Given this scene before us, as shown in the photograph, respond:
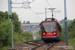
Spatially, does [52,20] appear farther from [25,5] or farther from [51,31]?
[25,5]

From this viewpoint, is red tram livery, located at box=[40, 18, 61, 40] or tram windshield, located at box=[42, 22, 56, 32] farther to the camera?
tram windshield, located at box=[42, 22, 56, 32]

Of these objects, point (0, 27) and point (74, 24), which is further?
point (74, 24)

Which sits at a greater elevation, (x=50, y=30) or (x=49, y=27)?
(x=49, y=27)

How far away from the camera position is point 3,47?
30750 millimetres

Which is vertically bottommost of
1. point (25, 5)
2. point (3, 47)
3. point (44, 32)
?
point (3, 47)

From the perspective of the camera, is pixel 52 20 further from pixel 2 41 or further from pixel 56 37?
pixel 2 41

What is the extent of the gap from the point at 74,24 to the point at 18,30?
670 inches

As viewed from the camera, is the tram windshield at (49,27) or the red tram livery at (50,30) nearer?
the red tram livery at (50,30)

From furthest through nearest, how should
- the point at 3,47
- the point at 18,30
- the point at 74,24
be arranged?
1. the point at 18,30
2. the point at 74,24
3. the point at 3,47

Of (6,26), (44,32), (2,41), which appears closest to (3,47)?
(2,41)

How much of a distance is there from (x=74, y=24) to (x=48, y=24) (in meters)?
26.4

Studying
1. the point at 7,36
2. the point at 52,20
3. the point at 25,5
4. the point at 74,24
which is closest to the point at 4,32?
the point at 7,36

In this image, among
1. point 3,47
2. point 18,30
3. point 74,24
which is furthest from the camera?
point 18,30

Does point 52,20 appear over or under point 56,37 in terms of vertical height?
over
